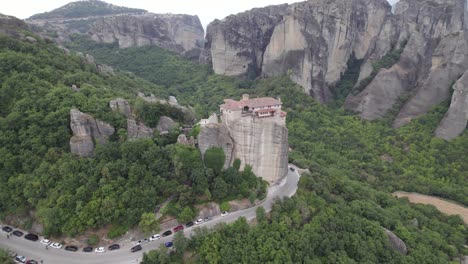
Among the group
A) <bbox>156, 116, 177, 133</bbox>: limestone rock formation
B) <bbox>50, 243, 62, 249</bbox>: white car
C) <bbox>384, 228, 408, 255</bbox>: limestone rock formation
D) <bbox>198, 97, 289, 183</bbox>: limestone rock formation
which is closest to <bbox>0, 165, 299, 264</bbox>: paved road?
<bbox>50, 243, 62, 249</bbox>: white car

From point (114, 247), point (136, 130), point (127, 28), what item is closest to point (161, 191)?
point (114, 247)

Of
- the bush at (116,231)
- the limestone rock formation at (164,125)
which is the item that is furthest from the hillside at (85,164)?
the limestone rock formation at (164,125)

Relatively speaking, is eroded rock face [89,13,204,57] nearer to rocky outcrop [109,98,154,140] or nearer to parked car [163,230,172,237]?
rocky outcrop [109,98,154,140]

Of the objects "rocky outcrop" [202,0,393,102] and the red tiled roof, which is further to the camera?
"rocky outcrop" [202,0,393,102]

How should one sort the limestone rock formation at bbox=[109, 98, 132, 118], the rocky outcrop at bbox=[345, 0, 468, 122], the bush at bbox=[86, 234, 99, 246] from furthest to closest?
the rocky outcrop at bbox=[345, 0, 468, 122] < the limestone rock formation at bbox=[109, 98, 132, 118] < the bush at bbox=[86, 234, 99, 246]

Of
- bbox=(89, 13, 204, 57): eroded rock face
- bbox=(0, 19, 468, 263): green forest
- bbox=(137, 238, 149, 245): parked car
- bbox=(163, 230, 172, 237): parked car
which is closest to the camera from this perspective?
bbox=(0, 19, 468, 263): green forest

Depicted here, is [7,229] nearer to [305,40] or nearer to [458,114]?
[305,40]

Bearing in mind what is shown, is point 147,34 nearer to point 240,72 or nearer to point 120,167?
point 240,72
